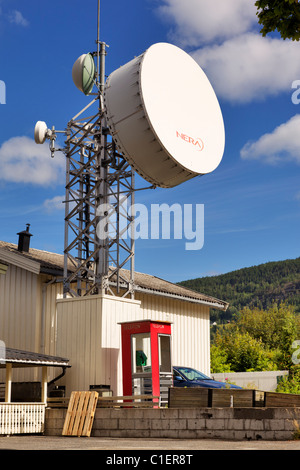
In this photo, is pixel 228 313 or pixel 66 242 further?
pixel 228 313

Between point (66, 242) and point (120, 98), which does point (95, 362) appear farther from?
point (120, 98)

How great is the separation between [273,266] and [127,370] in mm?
160108

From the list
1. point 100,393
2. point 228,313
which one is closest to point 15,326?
point 100,393

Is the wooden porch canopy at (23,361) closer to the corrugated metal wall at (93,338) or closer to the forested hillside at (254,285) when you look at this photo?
the corrugated metal wall at (93,338)

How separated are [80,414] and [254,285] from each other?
515 ft

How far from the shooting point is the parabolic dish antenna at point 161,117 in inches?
751

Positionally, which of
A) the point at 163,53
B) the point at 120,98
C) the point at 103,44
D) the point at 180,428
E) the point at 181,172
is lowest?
the point at 180,428

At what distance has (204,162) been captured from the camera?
20641mm

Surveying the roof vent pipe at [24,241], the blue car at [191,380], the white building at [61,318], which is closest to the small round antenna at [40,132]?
the roof vent pipe at [24,241]

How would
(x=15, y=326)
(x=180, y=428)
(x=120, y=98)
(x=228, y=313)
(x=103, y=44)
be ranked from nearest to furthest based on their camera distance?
(x=180, y=428)
(x=120, y=98)
(x=15, y=326)
(x=103, y=44)
(x=228, y=313)

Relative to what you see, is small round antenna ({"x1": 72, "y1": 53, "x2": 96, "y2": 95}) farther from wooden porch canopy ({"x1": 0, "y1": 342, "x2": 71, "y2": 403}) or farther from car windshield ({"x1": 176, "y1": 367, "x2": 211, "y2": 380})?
car windshield ({"x1": 176, "y1": 367, "x2": 211, "y2": 380})

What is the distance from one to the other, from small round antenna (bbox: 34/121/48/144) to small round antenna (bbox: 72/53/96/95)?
2.07 metres

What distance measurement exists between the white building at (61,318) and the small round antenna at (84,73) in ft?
21.1

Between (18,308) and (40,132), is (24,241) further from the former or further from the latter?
(40,132)
